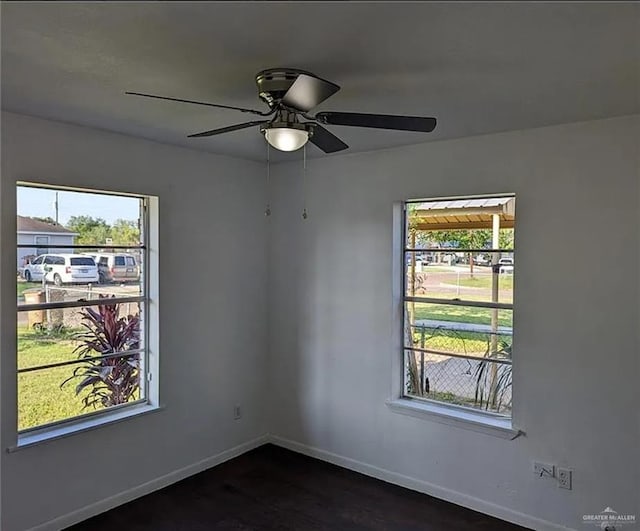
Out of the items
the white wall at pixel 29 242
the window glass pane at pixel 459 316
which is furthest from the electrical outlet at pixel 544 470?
the white wall at pixel 29 242

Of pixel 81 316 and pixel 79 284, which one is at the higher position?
pixel 79 284

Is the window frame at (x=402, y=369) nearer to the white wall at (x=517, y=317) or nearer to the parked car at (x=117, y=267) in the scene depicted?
the white wall at (x=517, y=317)

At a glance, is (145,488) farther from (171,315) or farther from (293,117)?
(293,117)

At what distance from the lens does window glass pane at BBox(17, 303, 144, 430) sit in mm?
3031

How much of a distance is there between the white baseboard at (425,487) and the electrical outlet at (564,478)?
25 cm

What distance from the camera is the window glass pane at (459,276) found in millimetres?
3348

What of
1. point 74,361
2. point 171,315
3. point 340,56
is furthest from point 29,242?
point 340,56

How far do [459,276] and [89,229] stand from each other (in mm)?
2578

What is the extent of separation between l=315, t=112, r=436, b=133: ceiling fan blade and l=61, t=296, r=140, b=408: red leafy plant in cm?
224

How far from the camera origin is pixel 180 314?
3777 mm

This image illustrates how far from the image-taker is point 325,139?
2.35 m

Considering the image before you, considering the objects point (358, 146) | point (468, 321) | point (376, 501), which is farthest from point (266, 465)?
point (358, 146)

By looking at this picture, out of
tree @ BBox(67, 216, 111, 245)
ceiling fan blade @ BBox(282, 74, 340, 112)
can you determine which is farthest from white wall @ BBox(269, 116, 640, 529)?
ceiling fan blade @ BBox(282, 74, 340, 112)

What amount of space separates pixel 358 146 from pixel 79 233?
2019 mm
